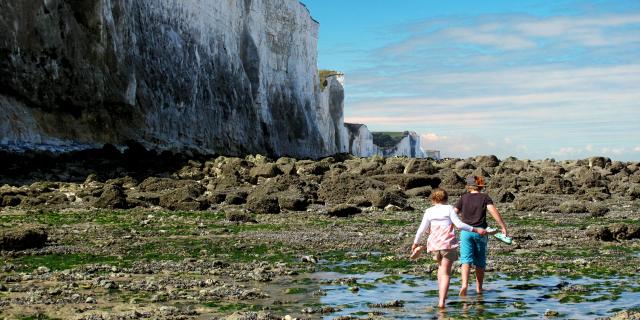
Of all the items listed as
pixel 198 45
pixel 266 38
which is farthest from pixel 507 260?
pixel 266 38

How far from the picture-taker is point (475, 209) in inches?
416

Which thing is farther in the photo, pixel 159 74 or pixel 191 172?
pixel 159 74

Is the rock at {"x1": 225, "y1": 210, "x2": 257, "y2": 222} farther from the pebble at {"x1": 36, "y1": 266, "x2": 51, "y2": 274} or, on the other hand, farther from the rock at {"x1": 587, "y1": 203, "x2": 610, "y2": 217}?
the rock at {"x1": 587, "y1": 203, "x2": 610, "y2": 217}

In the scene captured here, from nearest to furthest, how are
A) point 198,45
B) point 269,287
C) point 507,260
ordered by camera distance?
point 269,287 → point 507,260 → point 198,45

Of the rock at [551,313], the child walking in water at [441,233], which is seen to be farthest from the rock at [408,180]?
the rock at [551,313]

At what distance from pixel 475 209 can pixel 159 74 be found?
124 ft

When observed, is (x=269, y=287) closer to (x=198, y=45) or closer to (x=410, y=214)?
(x=410, y=214)

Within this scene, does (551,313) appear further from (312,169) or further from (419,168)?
(419,168)

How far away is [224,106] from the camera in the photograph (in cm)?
5544

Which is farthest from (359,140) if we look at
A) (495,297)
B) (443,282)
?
(443,282)

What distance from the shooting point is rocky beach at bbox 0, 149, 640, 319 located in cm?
1014

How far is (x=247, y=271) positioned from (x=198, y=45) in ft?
138

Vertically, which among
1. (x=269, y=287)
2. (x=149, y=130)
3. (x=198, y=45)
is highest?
(x=198, y=45)

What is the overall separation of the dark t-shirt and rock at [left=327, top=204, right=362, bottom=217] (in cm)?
1028
